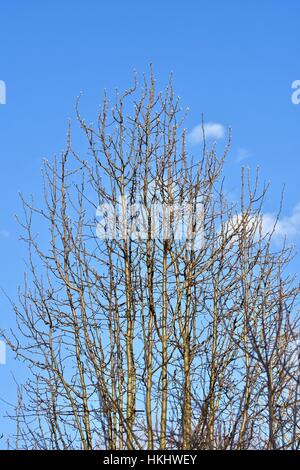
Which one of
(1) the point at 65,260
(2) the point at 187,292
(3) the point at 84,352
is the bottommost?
(3) the point at 84,352

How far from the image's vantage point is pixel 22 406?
698cm

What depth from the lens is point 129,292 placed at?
6.52 m

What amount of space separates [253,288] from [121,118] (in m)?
2.24

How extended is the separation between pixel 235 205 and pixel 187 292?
114cm
